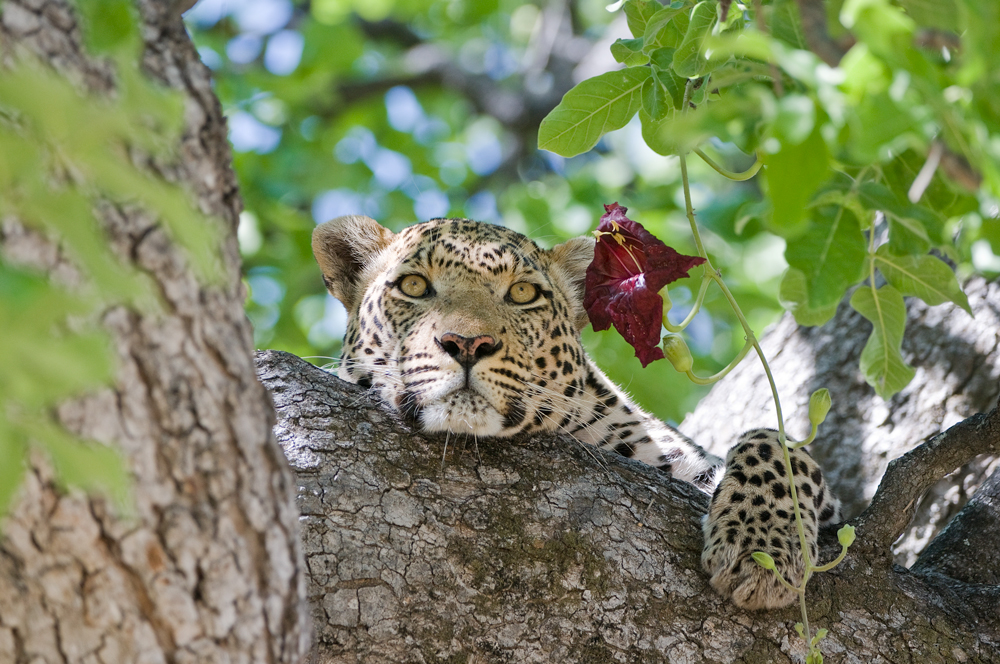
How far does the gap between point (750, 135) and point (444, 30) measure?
1437 centimetres

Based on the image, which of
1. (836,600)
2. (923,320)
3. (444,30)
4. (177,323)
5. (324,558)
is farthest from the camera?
(444,30)

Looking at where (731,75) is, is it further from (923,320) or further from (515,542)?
(923,320)

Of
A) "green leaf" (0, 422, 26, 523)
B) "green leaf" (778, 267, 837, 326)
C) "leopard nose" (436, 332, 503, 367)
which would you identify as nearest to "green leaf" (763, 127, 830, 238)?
"green leaf" (778, 267, 837, 326)

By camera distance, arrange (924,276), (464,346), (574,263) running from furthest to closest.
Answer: (574,263) → (464,346) → (924,276)

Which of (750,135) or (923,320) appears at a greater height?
(923,320)

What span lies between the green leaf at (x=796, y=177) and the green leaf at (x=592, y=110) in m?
1.27

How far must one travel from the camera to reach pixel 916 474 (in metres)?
3.66

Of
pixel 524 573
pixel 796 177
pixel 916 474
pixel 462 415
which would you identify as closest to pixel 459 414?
pixel 462 415

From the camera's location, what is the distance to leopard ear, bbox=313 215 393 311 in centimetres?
539

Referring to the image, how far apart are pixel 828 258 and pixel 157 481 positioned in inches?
56.9

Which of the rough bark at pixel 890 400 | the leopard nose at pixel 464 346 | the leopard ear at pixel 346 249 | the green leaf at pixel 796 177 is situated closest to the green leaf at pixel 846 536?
the green leaf at pixel 796 177

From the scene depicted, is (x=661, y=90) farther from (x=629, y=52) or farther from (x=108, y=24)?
(x=108, y=24)

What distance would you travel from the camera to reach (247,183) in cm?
1161

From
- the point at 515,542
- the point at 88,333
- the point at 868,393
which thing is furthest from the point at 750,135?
the point at 868,393
